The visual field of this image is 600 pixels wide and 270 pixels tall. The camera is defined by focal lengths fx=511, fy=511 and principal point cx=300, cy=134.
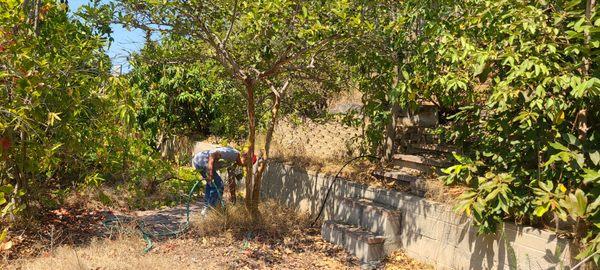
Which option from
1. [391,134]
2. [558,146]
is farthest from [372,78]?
[558,146]

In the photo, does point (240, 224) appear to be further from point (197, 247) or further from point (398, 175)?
point (398, 175)

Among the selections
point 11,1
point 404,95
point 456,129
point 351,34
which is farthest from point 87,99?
point 456,129

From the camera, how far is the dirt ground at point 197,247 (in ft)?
17.3

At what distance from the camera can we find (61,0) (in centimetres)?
647

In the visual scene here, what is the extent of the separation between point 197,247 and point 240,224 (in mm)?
815

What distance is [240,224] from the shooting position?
696 centimetres

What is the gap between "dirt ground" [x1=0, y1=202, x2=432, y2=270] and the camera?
5.26m

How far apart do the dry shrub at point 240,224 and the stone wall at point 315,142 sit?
6.49 ft

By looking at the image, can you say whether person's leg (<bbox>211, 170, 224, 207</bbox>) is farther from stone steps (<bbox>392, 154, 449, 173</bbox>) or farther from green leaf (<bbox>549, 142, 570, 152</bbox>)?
green leaf (<bbox>549, 142, 570, 152</bbox>)

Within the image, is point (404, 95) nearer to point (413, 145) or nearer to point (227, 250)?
point (413, 145)

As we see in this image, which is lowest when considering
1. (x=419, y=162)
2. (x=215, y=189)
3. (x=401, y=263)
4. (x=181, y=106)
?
(x=401, y=263)

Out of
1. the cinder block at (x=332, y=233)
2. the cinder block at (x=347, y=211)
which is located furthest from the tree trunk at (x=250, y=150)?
the cinder block at (x=347, y=211)

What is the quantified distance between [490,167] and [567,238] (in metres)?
1.07

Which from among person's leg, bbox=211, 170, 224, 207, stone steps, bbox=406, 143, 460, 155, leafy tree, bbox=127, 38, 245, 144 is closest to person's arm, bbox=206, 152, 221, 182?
person's leg, bbox=211, 170, 224, 207
